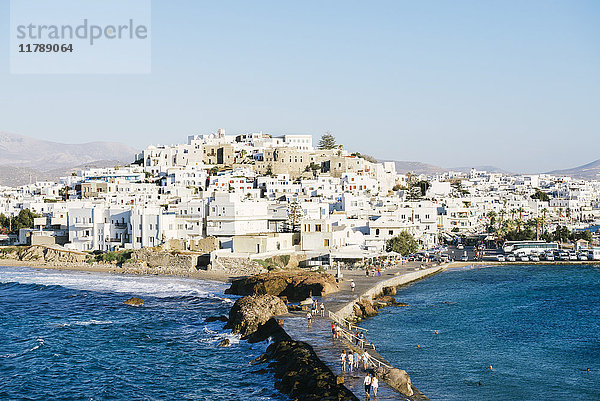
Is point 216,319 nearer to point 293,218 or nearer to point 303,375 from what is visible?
point 303,375

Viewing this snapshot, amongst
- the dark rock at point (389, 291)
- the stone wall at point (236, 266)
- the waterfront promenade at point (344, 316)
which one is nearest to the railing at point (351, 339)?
the waterfront promenade at point (344, 316)

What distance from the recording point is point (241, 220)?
204ft

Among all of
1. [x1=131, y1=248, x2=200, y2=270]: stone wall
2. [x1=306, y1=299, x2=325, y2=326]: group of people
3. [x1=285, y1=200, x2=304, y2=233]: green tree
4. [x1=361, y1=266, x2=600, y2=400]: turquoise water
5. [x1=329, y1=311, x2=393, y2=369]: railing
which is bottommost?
[x1=361, y1=266, x2=600, y2=400]: turquoise water

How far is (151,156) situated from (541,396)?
3951 inches

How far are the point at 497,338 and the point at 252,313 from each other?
40.9 feet

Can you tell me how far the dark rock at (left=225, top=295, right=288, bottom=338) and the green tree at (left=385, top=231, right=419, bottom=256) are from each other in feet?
113

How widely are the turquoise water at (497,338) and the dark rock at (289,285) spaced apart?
4001mm

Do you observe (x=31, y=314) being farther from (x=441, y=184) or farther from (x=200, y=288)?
(x=441, y=184)

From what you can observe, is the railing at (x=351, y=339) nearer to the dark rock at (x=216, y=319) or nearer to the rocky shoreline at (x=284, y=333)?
the rocky shoreline at (x=284, y=333)

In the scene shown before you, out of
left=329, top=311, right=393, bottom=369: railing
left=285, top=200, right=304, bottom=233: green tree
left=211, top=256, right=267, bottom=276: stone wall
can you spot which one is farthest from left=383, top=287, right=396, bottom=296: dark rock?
left=285, top=200, right=304, bottom=233: green tree

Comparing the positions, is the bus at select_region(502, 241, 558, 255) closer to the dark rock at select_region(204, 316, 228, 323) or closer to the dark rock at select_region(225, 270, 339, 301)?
the dark rock at select_region(225, 270, 339, 301)

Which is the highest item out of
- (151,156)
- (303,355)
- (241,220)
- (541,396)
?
(151,156)

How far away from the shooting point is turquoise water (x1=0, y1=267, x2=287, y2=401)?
2409 cm

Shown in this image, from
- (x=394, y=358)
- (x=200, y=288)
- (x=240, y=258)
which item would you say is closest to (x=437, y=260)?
(x=240, y=258)
